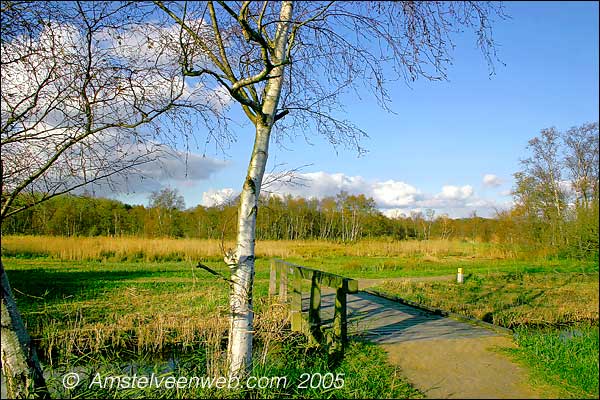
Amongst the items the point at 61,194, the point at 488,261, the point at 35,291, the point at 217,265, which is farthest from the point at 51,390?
the point at 488,261

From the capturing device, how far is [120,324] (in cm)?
830

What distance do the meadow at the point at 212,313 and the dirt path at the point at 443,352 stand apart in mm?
252

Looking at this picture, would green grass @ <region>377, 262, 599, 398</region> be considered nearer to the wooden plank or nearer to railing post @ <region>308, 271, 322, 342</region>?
the wooden plank

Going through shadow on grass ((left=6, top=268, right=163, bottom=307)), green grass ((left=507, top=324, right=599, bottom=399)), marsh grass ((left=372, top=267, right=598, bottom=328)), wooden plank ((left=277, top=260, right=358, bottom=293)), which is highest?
wooden plank ((left=277, top=260, right=358, bottom=293))

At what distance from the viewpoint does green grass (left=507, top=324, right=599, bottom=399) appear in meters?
3.89

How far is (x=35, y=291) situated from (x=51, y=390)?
9143 mm

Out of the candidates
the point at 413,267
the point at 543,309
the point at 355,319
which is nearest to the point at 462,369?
the point at 355,319

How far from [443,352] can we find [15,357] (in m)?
4.70

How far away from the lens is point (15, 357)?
403 cm

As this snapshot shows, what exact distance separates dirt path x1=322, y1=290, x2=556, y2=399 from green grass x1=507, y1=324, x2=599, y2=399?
0.61ft

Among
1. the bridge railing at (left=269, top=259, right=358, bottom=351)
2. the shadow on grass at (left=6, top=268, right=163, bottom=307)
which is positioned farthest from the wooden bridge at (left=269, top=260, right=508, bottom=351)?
the shadow on grass at (left=6, top=268, right=163, bottom=307)

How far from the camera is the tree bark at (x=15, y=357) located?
3.99 m

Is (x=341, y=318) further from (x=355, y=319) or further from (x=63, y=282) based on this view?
(x=63, y=282)

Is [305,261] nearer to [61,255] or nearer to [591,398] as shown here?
[61,255]
